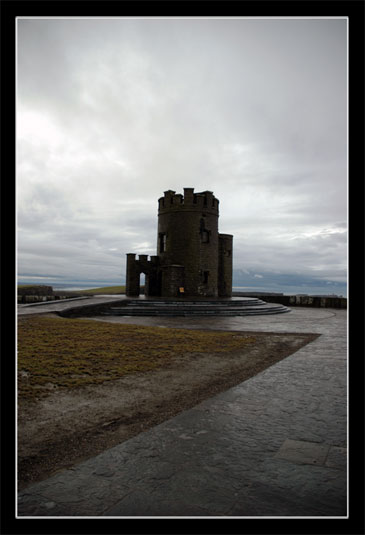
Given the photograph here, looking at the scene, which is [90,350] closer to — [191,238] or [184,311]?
[184,311]

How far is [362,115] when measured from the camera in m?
1.45

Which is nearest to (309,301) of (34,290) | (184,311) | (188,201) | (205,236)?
(205,236)

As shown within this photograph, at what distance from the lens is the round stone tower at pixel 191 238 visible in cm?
2711

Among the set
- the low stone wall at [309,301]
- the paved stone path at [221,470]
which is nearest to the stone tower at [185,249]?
the low stone wall at [309,301]

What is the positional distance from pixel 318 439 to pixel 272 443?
0.47 meters

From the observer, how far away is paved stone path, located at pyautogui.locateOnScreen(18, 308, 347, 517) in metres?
2.12

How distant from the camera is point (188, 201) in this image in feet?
89.1

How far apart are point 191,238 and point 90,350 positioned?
800 inches

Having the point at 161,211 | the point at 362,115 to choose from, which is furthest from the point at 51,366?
the point at 161,211

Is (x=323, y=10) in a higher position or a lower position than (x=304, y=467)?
higher

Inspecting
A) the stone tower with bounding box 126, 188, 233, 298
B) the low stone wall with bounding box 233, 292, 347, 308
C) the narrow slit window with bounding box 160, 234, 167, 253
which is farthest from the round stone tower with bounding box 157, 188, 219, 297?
the low stone wall with bounding box 233, 292, 347, 308

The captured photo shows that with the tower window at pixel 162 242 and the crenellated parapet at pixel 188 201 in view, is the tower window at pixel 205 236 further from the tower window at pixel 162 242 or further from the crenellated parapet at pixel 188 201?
the tower window at pixel 162 242

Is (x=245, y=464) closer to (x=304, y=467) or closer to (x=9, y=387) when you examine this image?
(x=304, y=467)

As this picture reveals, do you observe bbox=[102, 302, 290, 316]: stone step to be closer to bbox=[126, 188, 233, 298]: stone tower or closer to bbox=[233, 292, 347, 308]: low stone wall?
bbox=[126, 188, 233, 298]: stone tower
